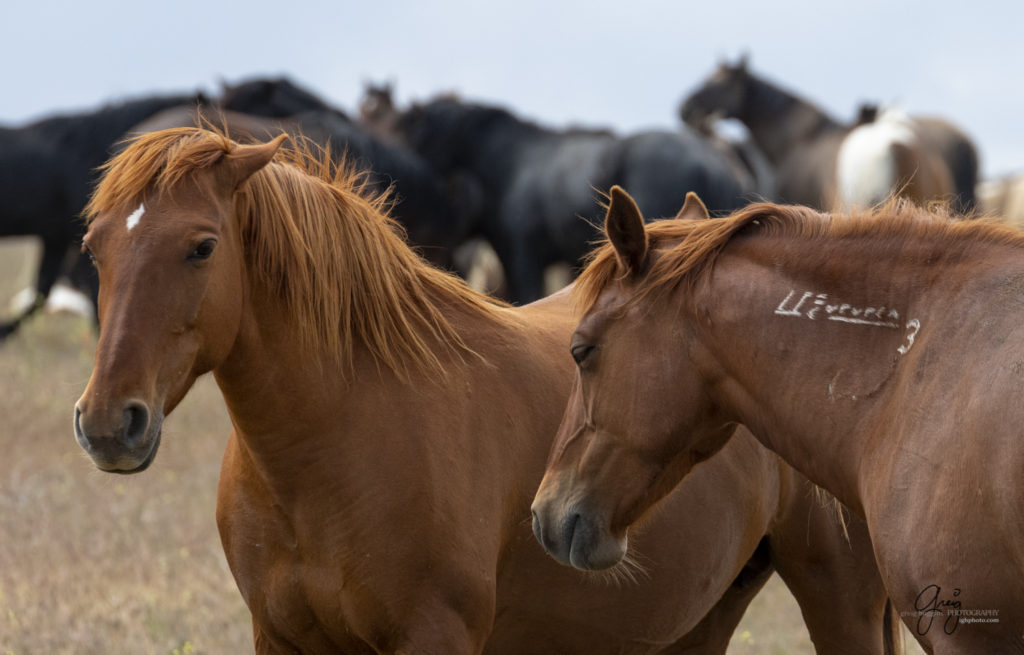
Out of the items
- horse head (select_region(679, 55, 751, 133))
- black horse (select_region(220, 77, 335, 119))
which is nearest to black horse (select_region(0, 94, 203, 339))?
black horse (select_region(220, 77, 335, 119))

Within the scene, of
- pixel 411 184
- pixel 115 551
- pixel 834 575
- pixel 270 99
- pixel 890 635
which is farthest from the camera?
pixel 270 99

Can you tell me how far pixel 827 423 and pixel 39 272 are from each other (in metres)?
9.90

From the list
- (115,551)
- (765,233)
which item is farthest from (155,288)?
(115,551)

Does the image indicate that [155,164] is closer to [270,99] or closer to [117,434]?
[117,434]

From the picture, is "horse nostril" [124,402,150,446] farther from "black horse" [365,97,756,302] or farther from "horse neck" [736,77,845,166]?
"horse neck" [736,77,845,166]

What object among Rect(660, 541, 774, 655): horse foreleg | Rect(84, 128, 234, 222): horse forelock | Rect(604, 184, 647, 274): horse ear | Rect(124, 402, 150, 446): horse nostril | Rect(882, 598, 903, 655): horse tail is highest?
Rect(604, 184, 647, 274): horse ear

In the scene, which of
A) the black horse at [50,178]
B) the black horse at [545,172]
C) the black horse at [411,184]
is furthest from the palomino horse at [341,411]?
the black horse at [50,178]

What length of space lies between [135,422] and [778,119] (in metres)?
12.4

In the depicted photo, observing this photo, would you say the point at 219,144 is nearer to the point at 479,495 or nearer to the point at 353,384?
the point at 353,384

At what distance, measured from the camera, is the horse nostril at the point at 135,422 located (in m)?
2.89

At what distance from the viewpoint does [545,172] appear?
12.0 m

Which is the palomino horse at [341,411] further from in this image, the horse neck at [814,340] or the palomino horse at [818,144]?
the palomino horse at [818,144]

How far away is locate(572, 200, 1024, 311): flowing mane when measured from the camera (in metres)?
2.87

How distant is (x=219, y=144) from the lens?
3.24m
